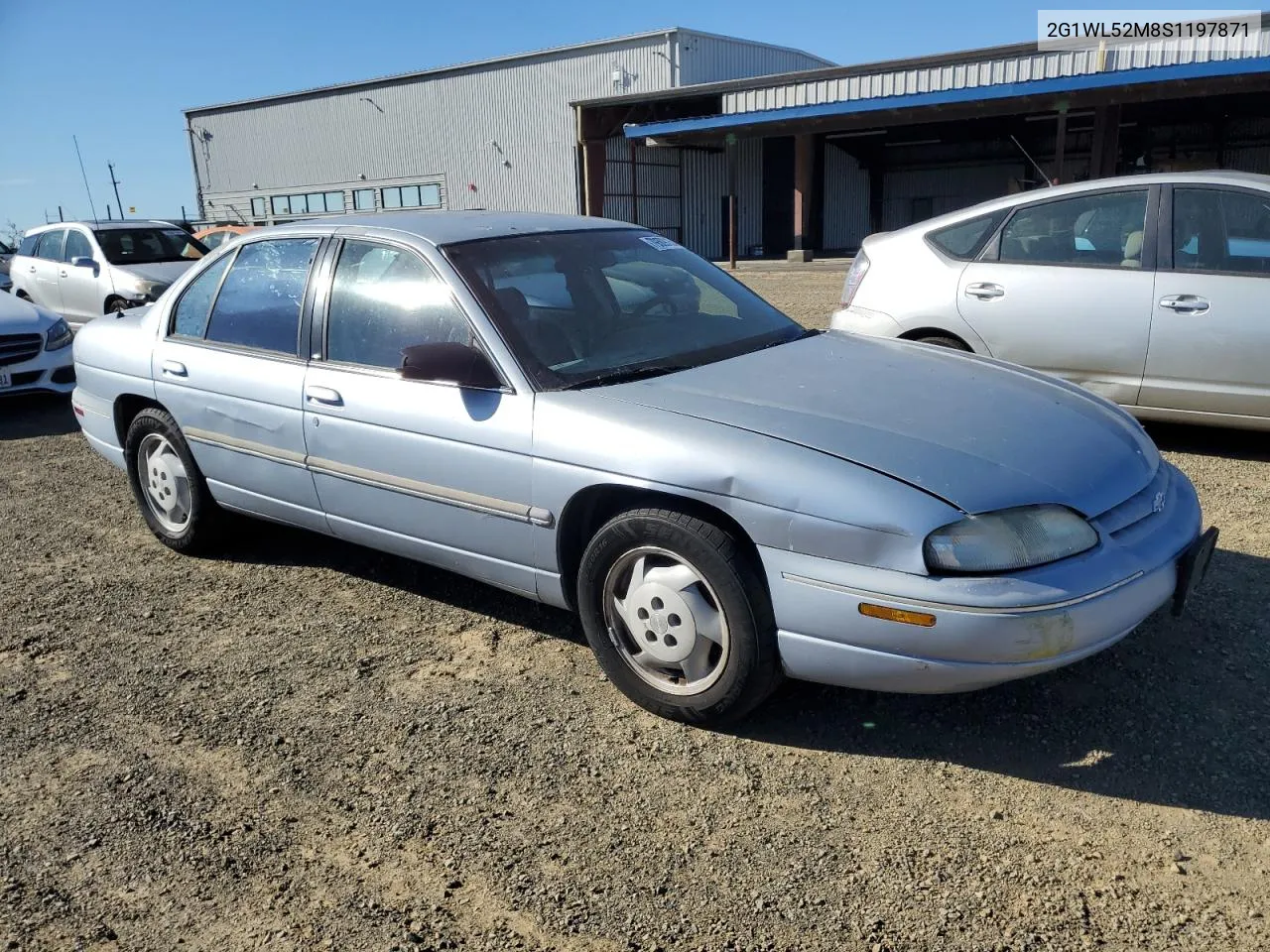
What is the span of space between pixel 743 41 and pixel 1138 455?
32847mm

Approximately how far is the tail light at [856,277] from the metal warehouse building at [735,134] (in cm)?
1479

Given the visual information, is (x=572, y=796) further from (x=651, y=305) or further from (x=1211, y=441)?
(x=1211, y=441)

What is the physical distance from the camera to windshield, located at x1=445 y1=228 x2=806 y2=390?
11.4 ft

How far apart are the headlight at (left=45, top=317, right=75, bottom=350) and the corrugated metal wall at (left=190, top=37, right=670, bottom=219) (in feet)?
73.4

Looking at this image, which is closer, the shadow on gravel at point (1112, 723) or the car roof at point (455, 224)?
the shadow on gravel at point (1112, 723)

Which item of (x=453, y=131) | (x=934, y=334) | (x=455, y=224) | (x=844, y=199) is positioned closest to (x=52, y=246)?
(x=455, y=224)

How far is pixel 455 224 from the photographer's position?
4.06 metres

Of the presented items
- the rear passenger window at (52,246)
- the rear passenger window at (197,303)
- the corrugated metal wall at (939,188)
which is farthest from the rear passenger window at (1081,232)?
the corrugated metal wall at (939,188)

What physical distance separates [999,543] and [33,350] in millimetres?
8743

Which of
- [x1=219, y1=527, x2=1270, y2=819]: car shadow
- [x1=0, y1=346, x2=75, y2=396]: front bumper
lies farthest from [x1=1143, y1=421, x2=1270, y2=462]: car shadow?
[x1=0, y1=346, x2=75, y2=396]: front bumper

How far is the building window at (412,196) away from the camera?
121 feet

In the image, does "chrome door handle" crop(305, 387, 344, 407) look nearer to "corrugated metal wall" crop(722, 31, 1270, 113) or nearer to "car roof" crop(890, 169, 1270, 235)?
"car roof" crop(890, 169, 1270, 235)

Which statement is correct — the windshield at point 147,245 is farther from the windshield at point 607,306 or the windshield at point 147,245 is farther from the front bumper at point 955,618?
the front bumper at point 955,618

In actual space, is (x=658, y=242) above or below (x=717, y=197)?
above
